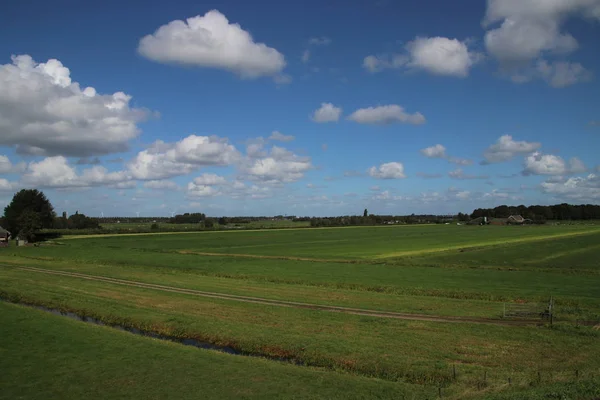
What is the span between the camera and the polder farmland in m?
17.3

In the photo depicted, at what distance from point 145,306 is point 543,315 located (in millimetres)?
27464

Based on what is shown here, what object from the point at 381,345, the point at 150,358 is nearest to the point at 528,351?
the point at 381,345

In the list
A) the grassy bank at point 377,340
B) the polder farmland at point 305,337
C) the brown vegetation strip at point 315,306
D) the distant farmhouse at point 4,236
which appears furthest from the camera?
the distant farmhouse at point 4,236

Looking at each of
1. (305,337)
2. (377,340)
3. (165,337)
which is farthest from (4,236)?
(377,340)

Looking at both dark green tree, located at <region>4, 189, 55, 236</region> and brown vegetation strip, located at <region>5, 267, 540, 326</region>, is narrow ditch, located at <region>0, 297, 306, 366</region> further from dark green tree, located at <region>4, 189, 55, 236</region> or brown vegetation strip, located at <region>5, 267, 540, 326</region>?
dark green tree, located at <region>4, 189, 55, 236</region>

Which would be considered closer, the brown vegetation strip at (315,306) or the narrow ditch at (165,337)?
the narrow ditch at (165,337)

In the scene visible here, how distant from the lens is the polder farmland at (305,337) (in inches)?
682

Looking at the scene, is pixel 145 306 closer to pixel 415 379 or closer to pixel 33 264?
pixel 415 379

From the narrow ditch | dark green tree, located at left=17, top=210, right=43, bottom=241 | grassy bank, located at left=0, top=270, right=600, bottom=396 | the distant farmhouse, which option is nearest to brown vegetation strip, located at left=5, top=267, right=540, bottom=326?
grassy bank, located at left=0, top=270, right=600, bottom=396

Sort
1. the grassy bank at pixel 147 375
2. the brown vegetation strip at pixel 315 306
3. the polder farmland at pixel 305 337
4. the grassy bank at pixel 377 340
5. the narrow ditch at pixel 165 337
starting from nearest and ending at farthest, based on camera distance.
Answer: the grassy bank at pixel 147 375, the polder farmland at pixel 305 337, the grassy bank at pixel 377 340, the narrow ditch at pixel 165 337, the brown vegetation strip at pixel 315 306

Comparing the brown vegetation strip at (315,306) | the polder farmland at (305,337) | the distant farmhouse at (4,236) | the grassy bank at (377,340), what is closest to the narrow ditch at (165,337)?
the polder farmland at (305,337)

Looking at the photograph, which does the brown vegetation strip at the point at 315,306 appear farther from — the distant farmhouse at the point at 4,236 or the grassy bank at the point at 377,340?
the distant farmhouse at the point at 4,236

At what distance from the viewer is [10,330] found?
83.9 ft

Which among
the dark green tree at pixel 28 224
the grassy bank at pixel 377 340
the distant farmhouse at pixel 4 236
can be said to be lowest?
the grassy bank at pixel 377 340
